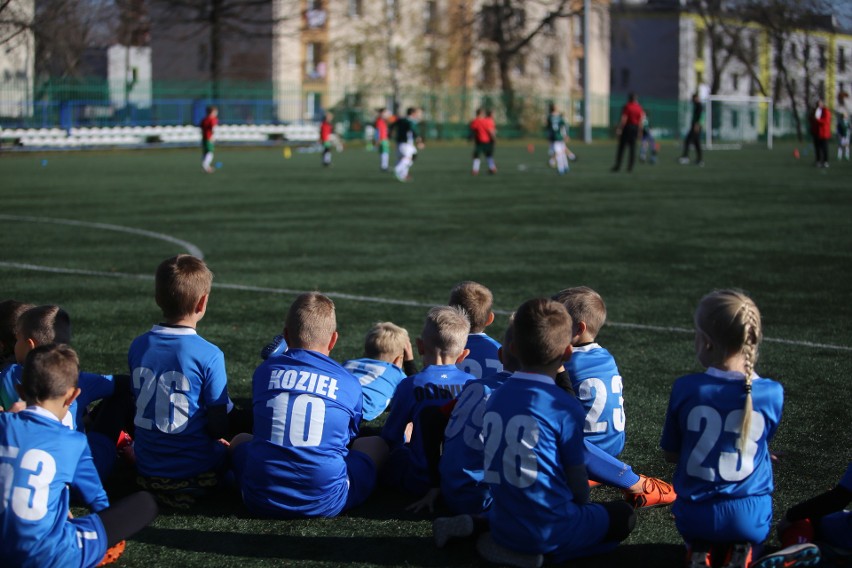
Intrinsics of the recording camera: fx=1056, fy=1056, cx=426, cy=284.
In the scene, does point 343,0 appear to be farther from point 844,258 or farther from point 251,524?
point 251,524

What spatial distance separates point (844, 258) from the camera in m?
13.2

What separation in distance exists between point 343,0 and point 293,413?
238 ft

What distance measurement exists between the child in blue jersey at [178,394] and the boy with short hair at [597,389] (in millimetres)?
1684

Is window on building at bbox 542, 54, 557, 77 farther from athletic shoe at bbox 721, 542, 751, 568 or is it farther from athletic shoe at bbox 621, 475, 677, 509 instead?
athletic shoe at bbox 721, 542, 751, 568

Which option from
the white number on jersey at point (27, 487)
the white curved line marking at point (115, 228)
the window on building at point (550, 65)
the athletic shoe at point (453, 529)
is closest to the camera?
the white number on jersey at point (27, 487)

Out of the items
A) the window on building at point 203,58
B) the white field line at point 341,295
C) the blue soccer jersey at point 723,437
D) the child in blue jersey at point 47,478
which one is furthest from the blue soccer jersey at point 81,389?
the window on building at point 203,58

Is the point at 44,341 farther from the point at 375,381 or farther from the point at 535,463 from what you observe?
the point at 535,463

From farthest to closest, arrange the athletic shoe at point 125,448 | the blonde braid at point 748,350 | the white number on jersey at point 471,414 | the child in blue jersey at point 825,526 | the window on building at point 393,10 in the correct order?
1. the window on building at point 393,10
2. the athletic shoe at point 125,448
3. the white number on jersey at point 471,414
4. the child in blue jersey at point 825,526
5. the blonde braid at point 748,350

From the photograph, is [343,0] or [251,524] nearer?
[251,524]

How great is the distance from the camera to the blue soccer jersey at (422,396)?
16.5 ft

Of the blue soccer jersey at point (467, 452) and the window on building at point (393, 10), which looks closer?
the blue soccer jersey at point (467, 452)

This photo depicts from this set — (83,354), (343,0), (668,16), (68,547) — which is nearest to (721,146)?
(343,0)

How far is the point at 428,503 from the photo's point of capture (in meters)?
4.88

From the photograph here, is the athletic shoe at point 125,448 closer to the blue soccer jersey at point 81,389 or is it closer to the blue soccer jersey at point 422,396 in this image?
the blue soccer jersey at point 81,389
